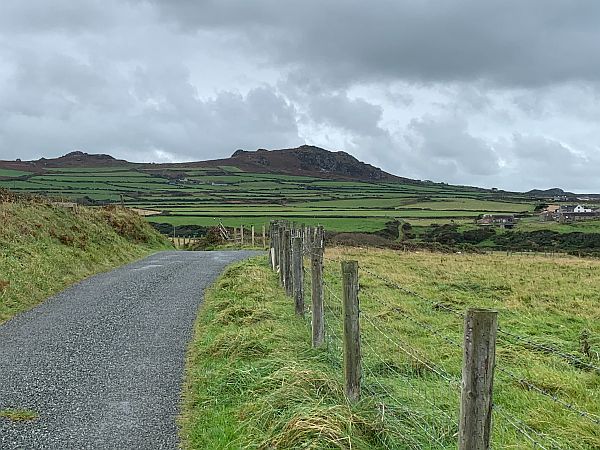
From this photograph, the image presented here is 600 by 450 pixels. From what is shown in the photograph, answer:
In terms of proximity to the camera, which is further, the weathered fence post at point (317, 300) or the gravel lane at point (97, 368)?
the weathered fence post at point (317, 300)

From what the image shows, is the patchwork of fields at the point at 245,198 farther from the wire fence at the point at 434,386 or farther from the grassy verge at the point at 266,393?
the grassy verge at the point at 266,393

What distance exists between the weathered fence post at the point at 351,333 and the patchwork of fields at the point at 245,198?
51621mm

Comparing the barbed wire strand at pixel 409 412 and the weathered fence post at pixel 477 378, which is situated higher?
the weathered fence post at pixel 477 378

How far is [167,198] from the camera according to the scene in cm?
9488

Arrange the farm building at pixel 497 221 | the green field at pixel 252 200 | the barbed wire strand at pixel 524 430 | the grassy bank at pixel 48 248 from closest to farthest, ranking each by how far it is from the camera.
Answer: the barbed wire strand at pixel 524 430 → the grassy bank at pixel 48 248 → the farm building at pixel 497 221 → the green field at pixel 252 200

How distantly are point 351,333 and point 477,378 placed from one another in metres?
2.79

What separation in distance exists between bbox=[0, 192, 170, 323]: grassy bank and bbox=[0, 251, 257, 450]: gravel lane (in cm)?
73

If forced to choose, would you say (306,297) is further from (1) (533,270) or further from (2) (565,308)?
(1) (533,270)

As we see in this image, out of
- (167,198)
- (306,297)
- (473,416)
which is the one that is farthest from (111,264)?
(167,198)

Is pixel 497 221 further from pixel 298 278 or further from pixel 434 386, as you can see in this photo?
pixel 434 386

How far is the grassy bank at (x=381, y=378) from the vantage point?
18.9 ft

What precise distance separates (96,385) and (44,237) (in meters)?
15.1

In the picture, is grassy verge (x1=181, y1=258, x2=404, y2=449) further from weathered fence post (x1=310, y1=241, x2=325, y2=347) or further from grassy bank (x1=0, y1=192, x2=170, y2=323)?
grassy bank (x1=0, y1=192, x2=170, y2=323)

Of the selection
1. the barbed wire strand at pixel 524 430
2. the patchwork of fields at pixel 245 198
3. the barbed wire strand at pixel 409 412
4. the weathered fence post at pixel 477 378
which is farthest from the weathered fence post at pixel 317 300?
the patchwork of fields at pixel 245 198
